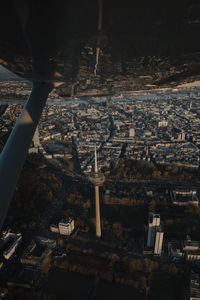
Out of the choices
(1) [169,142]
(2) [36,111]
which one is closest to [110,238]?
(2) [36,111]

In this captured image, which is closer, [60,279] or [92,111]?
[60,279]

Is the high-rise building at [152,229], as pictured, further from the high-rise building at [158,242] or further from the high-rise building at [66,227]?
the high-rise building at [66,227]

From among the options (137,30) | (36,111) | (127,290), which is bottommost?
(127,290)

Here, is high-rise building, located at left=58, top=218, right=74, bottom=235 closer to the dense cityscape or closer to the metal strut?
the dense cityscape

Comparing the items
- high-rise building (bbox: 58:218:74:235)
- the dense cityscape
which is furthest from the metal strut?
high-rise building (bbox: 58:218:74:235)

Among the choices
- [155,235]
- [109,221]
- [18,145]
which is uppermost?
[18,145]

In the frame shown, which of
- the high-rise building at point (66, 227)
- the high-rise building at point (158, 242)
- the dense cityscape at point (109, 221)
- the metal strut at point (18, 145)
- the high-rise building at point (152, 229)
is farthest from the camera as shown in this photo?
the high-rise building at point (66, 227)

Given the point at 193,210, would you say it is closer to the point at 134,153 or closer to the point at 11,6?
the point at 134,153

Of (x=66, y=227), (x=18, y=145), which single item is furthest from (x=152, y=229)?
(x=18, y=145)

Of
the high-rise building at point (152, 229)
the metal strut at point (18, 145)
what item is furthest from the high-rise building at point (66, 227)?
the metal strut at point (18, 145)

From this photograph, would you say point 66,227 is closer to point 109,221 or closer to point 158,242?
point 109,221

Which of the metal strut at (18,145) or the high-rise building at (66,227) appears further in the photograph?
the high-rise building at (66,227)
